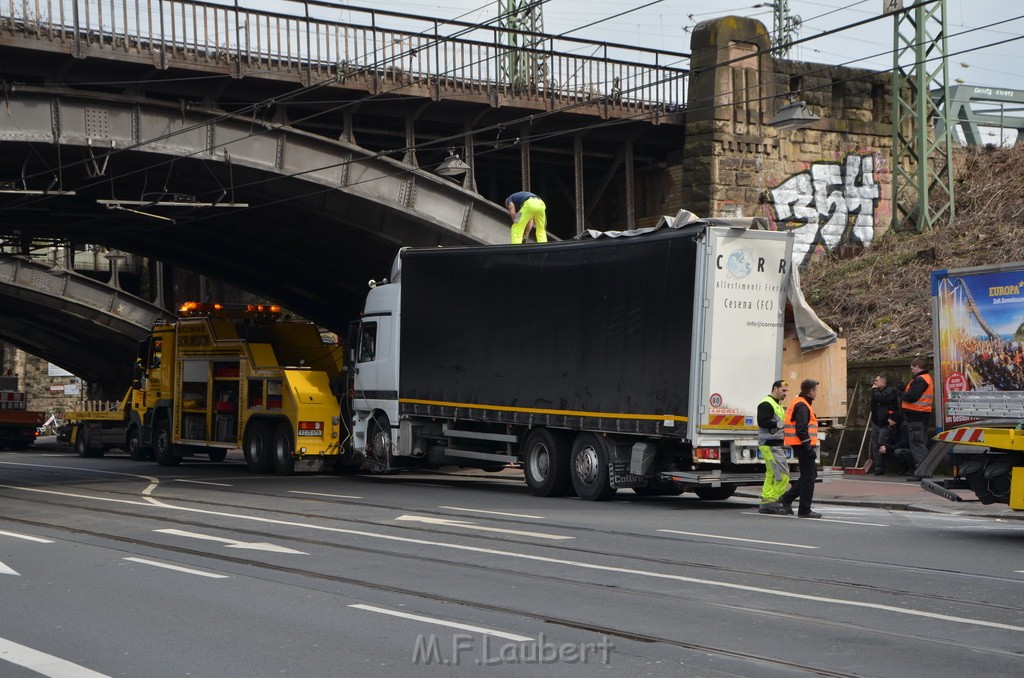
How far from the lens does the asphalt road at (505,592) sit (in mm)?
7195

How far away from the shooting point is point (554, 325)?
1833 cm

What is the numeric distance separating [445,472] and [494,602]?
56.4ft

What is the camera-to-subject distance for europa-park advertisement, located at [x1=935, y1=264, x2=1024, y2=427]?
17.5m

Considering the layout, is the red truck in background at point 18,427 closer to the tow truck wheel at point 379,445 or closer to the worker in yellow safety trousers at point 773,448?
the tow truck wheel at point 379,445

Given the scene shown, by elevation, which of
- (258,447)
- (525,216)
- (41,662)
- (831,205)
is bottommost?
(41,662)

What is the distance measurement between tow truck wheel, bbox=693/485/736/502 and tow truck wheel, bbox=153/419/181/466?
14.1 meters

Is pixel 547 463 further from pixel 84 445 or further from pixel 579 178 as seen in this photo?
pixel 84 445

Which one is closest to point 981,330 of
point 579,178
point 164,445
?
point 579,178

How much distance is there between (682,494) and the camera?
19641 mm

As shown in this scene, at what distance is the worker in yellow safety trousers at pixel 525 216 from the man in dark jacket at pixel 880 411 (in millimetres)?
5776

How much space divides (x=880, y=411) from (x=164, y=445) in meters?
15.7

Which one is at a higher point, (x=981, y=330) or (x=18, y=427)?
(x=981, y=330)

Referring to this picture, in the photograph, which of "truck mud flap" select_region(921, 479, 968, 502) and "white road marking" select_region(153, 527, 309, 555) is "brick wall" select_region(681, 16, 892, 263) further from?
"white road marking" select_region(153, 527, 309, 555)

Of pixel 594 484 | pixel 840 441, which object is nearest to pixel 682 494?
pixel 594 484
